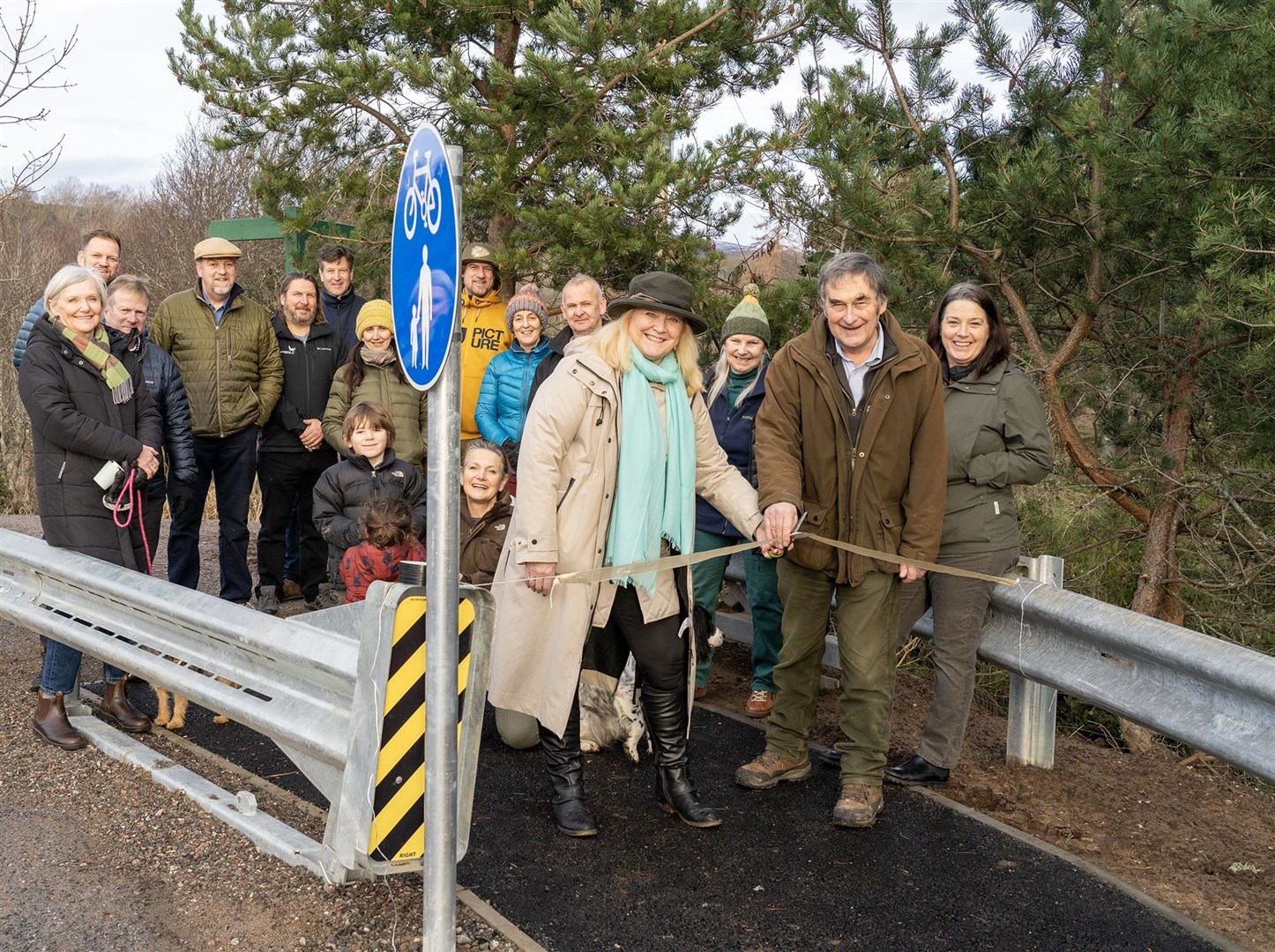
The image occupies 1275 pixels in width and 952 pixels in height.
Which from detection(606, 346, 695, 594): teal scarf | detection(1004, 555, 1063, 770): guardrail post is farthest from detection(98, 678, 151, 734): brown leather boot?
detection(1004, 555, 1063, 770): guardrail post

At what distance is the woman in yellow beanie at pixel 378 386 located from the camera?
701 centimetres

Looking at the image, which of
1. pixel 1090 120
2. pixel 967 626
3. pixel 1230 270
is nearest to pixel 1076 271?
pixel 1090 120

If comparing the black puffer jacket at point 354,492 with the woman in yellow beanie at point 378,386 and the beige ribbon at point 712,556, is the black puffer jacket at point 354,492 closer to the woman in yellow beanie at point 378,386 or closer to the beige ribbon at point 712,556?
the woman in yellow beanie at point 378,386

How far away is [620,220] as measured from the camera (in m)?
8.17

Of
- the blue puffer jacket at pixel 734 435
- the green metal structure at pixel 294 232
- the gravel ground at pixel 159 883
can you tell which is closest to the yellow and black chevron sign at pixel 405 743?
the gravel ground at pixel 159 883

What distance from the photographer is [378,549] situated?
5.92 meters

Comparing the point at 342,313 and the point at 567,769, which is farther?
the point at 342,313

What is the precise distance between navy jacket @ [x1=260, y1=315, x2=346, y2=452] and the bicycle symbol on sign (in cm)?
472

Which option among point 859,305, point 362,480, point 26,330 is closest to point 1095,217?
point 859,305

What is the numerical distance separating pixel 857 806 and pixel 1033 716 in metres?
1.06

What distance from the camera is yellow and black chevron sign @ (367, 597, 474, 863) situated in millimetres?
3201

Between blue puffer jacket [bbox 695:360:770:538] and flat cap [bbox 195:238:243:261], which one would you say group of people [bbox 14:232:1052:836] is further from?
flat cap [bbox 195:238:243:261]

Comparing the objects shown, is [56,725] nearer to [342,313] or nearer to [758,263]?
[342,313]

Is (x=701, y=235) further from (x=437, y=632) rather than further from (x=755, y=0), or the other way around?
(x=437, y=632)
